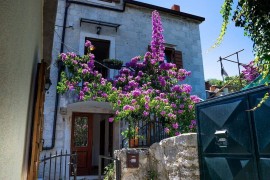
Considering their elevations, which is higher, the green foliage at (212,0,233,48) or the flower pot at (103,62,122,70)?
the flower pot at (103,62,122,70)

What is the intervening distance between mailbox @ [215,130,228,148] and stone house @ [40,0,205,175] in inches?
206

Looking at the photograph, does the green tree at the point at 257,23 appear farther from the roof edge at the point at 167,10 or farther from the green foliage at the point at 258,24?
the roof edge at the point at 167,10

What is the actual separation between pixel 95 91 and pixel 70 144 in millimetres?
2144

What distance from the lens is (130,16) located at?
1038 centimetres

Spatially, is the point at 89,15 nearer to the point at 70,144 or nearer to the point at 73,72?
the point at 73,72

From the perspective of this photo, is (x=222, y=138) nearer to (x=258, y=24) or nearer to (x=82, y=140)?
(x=258, y=24)

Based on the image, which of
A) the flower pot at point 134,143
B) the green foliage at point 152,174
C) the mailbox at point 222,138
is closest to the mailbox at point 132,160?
the green foliage at point 152,174

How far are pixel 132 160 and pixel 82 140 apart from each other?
435cm

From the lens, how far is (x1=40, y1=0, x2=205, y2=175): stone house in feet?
26.5

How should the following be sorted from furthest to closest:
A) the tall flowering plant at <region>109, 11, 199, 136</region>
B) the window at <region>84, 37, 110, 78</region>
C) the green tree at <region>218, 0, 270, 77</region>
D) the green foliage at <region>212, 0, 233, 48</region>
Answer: the window at <region>84, 37, 110, 78</region> < the tall flowering plant at <region>109, 11, 199, 136</region> < the green foliage at <region>212, 0, 233, 48</region> < the green tree at <region>218, 0, 270, 77</region>

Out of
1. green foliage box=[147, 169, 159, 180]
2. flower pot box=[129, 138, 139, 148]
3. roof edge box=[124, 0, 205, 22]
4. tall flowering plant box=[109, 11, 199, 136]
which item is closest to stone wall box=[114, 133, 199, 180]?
green foliage box=[147, 169, 159, 180]

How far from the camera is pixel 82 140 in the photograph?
360 inches

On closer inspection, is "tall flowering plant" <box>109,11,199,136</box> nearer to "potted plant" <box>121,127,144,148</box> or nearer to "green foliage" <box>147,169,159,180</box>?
"potted plant" <box>121,127,144,148</box>

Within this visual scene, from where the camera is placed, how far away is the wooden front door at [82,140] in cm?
898
